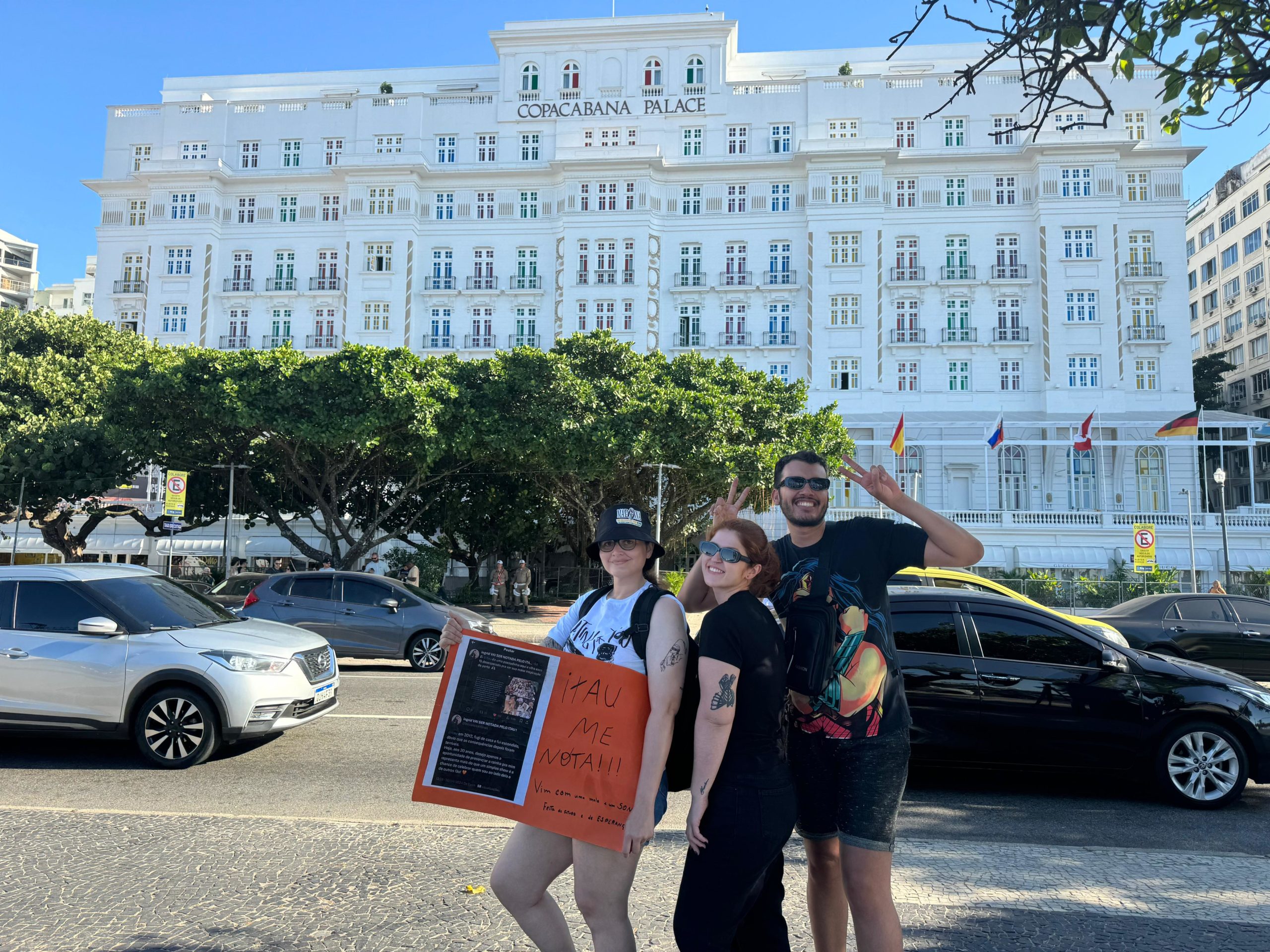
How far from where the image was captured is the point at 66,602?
25.5 ft

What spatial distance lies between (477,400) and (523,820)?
28.3 metres

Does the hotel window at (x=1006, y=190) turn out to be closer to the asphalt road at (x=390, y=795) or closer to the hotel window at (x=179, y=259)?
the hotel window at (x=179, y=259)

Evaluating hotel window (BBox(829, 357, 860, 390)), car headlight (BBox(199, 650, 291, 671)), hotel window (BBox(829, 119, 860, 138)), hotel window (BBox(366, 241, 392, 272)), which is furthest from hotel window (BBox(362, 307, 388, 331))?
car headlight (BBox(199, 650, 291, 671))

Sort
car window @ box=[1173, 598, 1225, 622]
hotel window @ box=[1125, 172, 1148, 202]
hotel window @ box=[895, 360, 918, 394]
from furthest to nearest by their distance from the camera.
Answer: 1. hotel window @ box=[895, 360, 918, 394]
2. hotel window @ box=[1125, 172, 1148, 202]
3. car window @ box=[1173, 598, 1225, 622]

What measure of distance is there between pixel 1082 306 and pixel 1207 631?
4012 cm

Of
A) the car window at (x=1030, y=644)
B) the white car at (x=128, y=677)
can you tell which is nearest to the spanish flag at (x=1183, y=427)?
the car window at (x=1030, y=644)

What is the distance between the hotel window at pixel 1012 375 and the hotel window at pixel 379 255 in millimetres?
34502

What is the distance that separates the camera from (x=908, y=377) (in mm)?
49812

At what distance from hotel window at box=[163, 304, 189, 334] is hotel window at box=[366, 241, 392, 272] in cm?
1157

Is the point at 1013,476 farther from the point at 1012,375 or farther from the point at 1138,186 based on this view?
the point at 1138,186

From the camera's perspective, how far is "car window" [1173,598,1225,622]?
13.4m

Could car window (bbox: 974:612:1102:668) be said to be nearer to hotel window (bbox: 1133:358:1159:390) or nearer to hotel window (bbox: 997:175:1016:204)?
hotel window (bbox: 1133:358:1159:390)

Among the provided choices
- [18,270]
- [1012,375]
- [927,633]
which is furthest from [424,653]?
[18,270]

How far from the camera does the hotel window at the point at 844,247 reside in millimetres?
49875
